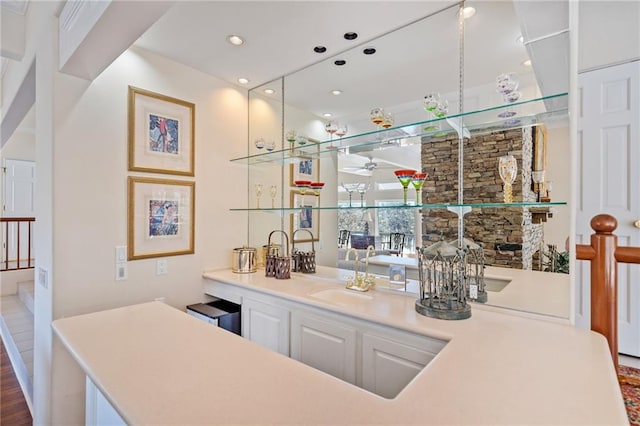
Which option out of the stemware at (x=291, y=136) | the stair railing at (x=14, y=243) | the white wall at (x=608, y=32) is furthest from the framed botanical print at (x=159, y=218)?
the stair railing at (x=14, y=243)

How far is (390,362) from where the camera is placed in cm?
151

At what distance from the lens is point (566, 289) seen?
4.71 feet

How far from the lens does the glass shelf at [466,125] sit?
4.86 ft

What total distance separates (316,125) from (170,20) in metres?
1.29

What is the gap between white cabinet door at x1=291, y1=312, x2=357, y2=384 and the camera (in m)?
1.67

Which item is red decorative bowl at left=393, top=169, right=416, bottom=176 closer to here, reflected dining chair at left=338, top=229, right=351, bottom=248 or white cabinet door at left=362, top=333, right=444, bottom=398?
reflected dining chair at left=338, top=229, right=351, bottom=248

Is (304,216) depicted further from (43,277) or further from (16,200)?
(16,200)

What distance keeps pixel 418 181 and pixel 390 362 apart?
1.10 meters

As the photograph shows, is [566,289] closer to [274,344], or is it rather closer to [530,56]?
[530,56]

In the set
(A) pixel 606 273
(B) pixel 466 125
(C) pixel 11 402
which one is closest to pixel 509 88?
(B) pixel 466 125

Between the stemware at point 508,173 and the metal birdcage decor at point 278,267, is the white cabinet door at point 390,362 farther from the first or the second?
the metal birdcage decor at point 278,267

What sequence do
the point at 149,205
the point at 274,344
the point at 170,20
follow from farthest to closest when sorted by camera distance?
the point at 149,205
the point at 274,344
the point at 170,20

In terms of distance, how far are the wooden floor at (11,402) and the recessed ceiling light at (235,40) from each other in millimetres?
3133

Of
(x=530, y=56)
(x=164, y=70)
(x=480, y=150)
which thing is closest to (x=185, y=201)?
(x=164, y=70)
